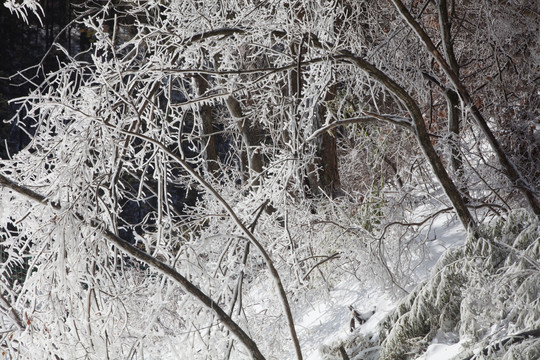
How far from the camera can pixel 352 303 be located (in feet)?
17.7

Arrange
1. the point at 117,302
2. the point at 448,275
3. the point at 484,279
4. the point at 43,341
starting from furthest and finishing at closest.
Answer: the point at 448,275 → the point at 484,279 → the point at 117,302 → the point at 43,341

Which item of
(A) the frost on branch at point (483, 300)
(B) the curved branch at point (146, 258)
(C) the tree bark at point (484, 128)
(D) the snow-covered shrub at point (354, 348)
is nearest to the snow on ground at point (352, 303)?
(D) the snow-covered shrub at point (354, 348)

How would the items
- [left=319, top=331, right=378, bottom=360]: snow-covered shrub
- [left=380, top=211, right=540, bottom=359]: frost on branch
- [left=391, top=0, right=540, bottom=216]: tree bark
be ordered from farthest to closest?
[left=319, top=331, right=378, bottom=360]: snow-covered shrub, [left=391, top=0, right=540, bottom=216]: tree bark, [left=380, top=211, right=540, bottom=359]: frost on branch

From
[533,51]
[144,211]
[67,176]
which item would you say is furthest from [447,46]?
[144,211]

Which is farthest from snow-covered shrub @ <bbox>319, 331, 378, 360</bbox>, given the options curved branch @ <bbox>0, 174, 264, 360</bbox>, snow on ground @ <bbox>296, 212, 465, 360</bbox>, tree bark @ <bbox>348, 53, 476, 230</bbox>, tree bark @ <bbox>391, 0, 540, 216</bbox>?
curved branch @ <bbox>0, 174, 264, 360</bbox>

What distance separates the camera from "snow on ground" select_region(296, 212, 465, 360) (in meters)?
4.85

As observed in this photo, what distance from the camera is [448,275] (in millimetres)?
3654

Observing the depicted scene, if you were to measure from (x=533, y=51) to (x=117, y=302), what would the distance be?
4.09 m

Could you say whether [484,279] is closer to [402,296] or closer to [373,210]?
[402,296]

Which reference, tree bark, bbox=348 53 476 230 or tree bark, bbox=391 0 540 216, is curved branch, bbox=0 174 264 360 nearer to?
tree bark, bbox=348 53 476 230

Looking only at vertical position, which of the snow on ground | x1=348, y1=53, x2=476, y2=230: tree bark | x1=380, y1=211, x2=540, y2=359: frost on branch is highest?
x1=348, y1=53, x2=476, y2=230: tree bark

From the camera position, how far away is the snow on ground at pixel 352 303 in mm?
4848

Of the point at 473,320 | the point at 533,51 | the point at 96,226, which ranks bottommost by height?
the point at 473,320

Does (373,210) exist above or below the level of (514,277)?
above
